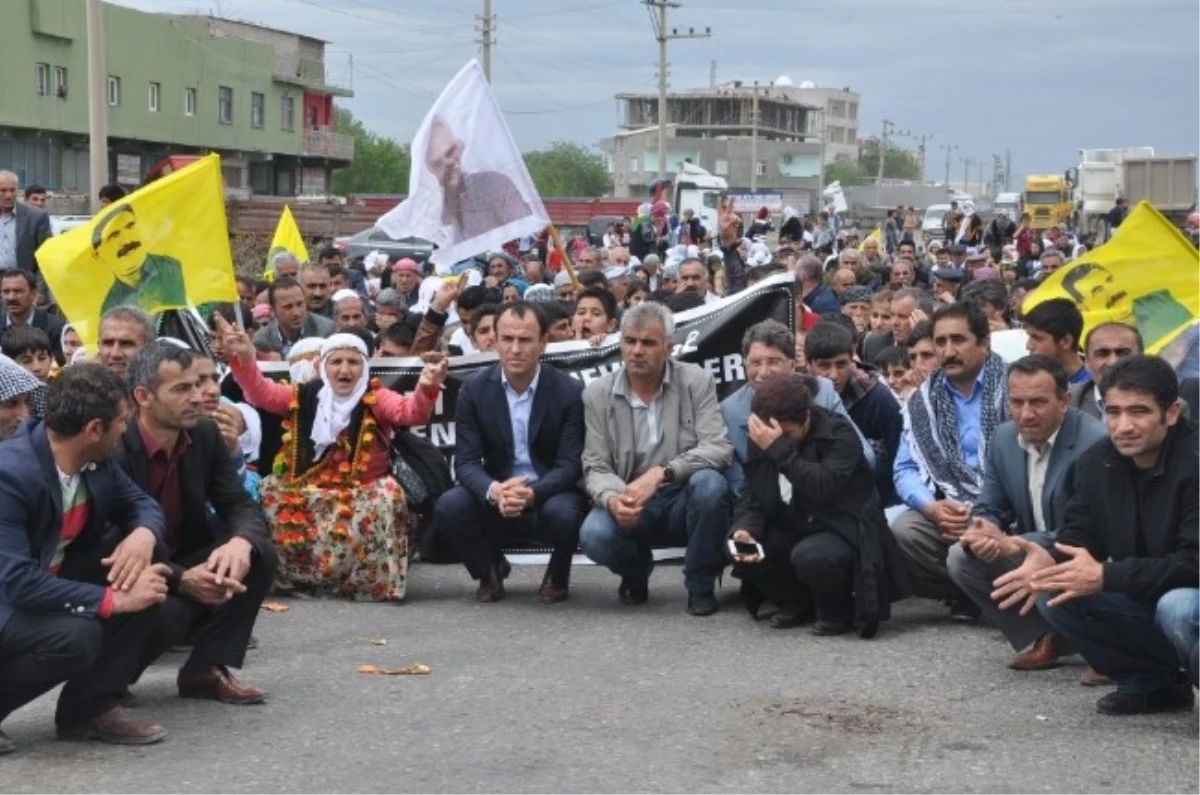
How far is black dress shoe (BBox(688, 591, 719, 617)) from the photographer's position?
396 inches

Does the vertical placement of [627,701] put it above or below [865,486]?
below

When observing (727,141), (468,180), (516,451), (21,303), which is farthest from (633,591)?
(727,141)

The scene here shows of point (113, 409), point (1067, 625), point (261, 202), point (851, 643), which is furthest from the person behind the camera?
point (261, 202)

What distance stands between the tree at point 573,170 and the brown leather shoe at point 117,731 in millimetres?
152395

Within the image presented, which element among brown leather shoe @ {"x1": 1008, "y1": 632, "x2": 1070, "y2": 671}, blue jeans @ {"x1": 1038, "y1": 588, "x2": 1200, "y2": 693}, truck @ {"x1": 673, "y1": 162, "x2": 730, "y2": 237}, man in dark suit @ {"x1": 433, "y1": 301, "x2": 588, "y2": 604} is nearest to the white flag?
man in dark suit @ {"x1": 433, "y1": 301, "x2": 588, "y2": 604}

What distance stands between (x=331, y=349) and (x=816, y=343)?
8.62 feet

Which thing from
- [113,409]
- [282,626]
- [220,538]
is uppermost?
[113,409]

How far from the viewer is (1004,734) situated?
294 inches

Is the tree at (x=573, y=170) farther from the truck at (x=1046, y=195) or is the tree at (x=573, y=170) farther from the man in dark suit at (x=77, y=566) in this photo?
the man in dark suit at (x=77, y=566)

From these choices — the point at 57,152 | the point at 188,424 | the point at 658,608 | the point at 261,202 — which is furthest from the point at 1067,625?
the point at 57,152

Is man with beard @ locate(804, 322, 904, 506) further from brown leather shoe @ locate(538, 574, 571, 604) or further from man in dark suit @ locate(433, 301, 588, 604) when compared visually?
brown leather shoe @ locate(538, 574, 571, 604)

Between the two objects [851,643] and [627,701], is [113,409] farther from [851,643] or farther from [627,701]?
[851,643]

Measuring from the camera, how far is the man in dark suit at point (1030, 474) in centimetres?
862

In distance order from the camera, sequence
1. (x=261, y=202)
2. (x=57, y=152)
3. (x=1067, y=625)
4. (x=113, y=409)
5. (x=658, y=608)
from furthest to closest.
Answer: (x=57, y=152)
(x=261, y=202)
(x=658, y=608)
(x=1067, y=625)
(x=113, y=409)
